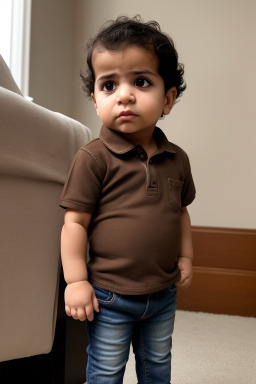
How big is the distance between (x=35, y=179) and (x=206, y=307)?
1.17m

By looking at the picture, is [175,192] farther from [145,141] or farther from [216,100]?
[216,100]

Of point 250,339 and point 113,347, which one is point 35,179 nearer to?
point 113,347

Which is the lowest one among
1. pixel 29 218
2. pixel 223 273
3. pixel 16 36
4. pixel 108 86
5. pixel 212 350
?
pixel 212 350

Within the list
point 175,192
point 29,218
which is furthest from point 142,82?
point 29,218

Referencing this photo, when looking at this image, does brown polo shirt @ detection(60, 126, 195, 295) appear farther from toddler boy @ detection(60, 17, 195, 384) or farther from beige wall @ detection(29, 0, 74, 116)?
beige wall @ detection(29, 0, 74, 116)

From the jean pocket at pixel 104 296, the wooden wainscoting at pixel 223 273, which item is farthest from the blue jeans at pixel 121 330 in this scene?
the wooden wainscoting at pixel 223 273

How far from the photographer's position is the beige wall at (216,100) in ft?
5.56

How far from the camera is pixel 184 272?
86cm

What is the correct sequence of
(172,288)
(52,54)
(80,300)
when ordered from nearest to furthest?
(80,300)
(172,288)
(52,54)

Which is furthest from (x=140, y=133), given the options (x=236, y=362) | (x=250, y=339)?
(x=250, y=339)

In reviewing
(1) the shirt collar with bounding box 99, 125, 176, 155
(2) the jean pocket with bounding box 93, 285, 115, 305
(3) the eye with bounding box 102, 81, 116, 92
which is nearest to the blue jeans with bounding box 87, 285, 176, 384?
(2) the jean pocket with bounding box 93, 285, 115, 305

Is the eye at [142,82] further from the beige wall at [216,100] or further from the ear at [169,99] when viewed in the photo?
the beige wall at [216,100]

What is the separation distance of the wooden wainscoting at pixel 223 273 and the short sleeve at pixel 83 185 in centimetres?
108

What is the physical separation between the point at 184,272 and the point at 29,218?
1.08ft
